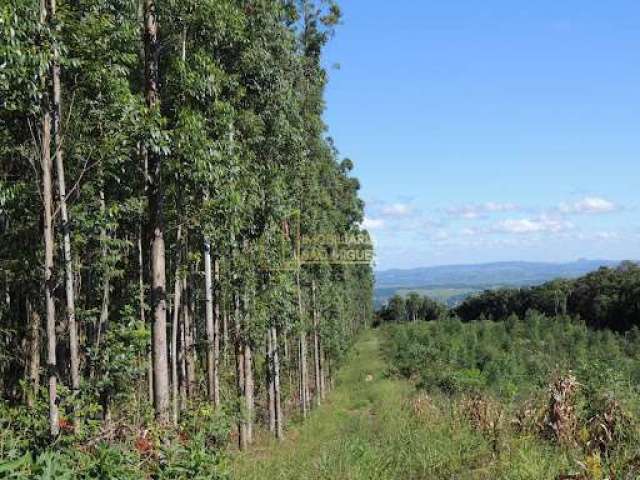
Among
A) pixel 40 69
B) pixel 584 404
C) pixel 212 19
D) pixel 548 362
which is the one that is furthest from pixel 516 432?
pixel 548 362

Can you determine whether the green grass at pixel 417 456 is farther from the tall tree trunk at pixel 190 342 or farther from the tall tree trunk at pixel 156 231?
the tall tree trunk at pixel 190 342

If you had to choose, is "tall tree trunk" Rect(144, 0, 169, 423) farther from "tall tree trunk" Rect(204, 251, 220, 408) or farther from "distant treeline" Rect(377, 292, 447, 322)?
"distant treeline" Rect(377, 292, 447, 322)

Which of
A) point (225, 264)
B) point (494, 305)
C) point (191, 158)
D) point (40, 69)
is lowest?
point (494, 305)

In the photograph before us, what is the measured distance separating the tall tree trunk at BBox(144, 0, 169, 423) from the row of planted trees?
0.02m

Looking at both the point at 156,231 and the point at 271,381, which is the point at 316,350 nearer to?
the point at 271,381

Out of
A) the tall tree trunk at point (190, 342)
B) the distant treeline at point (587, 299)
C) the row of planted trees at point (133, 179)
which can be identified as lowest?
the distant treeline at point (587, 299)

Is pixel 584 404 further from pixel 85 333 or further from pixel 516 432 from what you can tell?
pixel 85 333

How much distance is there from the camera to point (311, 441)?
1625cm

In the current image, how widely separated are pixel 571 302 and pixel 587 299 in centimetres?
446

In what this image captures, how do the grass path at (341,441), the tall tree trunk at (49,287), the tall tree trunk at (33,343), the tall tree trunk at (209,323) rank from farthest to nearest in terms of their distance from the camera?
1. the tall tree trunk at (209,323)
2. the tall tree trunk at (33,343)
3. the grass path at (341,441)
4. the tall tree trunk at (49,287)

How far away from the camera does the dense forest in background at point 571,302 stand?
206 feet

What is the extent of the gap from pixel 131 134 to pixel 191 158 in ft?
2.83

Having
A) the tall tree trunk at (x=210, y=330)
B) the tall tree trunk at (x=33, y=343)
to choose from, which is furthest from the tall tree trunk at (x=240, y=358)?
the tall tree trunk at (x=33, y=343)

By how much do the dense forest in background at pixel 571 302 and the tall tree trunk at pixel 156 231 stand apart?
50274 mm
